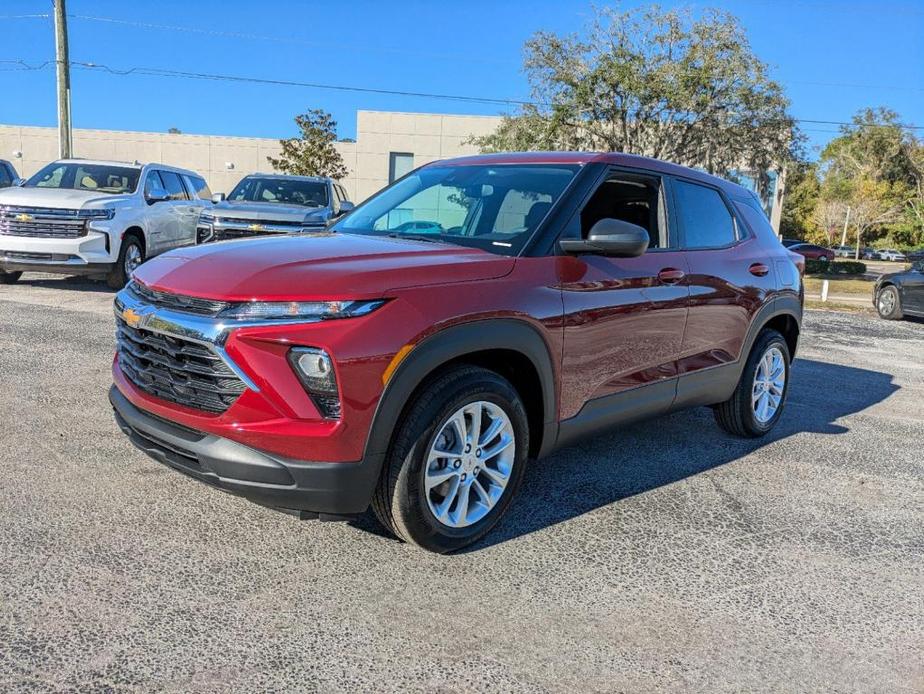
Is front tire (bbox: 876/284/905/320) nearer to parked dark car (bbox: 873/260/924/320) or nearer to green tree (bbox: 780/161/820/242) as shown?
parked dark car (bbox: 873/260/924/320)

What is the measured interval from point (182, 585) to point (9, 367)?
4143 mm

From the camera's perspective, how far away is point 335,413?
2775 millimetres

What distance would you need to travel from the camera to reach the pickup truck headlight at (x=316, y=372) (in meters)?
2.74

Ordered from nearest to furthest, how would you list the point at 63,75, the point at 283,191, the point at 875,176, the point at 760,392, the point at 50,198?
1. the point at 760,392
2. the point at 50,198
3. the point at 283,191
4. the point at 63,75
5. the point at 875,176

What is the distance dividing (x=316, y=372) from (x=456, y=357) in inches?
24.5

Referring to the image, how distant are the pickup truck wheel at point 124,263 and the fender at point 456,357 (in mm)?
8974

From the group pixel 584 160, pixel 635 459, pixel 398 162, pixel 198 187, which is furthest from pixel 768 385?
pixel 398 162

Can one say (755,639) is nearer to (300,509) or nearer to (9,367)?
(300,509)

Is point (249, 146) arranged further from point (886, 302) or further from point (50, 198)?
point (886, 302)

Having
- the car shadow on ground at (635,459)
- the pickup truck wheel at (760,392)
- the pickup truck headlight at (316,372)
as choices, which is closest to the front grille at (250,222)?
the car shadow on ground at (635,459)

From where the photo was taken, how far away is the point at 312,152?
34062 millimetres

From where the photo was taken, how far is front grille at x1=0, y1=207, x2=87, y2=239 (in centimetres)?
1023

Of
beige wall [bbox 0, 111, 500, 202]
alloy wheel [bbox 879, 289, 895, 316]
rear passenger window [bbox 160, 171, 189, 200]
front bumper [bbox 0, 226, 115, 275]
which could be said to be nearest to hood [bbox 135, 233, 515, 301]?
front bumper [bbox 0, 226, 115, 275]

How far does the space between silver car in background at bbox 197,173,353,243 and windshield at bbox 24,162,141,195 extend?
1.35m
